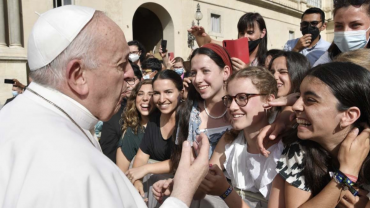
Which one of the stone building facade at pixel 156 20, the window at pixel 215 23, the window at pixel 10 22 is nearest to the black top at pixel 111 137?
the stone building facade at pixel 156 20

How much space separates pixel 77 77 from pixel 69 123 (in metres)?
0.22

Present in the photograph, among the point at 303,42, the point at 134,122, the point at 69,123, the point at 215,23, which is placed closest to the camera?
the point at 69,123

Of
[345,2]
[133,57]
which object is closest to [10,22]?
[133,57]

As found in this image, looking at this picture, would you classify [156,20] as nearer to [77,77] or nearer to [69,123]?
[77,77]

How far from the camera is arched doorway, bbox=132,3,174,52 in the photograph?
1589 centimetres

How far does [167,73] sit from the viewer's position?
141 inches

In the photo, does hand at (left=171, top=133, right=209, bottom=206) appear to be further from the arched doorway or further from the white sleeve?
the arched doorway

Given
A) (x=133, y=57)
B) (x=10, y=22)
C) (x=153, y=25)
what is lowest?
(x=133, y=57)

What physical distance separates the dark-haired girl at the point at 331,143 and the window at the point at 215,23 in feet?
55.5

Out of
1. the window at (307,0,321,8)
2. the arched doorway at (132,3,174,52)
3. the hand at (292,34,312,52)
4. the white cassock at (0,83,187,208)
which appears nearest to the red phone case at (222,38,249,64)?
the hand at (292,34,312,52)

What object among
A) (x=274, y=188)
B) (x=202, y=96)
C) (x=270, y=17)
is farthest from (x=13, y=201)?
(x=270, y=17)

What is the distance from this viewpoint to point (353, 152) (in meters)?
1.66

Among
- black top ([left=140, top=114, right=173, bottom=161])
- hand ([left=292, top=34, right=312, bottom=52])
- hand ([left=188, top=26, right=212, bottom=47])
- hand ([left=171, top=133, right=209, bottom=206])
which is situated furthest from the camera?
hand ([left=292, top=34, right=312, bottom=52])

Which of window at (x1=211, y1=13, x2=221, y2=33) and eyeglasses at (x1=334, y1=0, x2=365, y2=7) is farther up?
window at (x1=211, y1=13, x2=221, y2=33)
